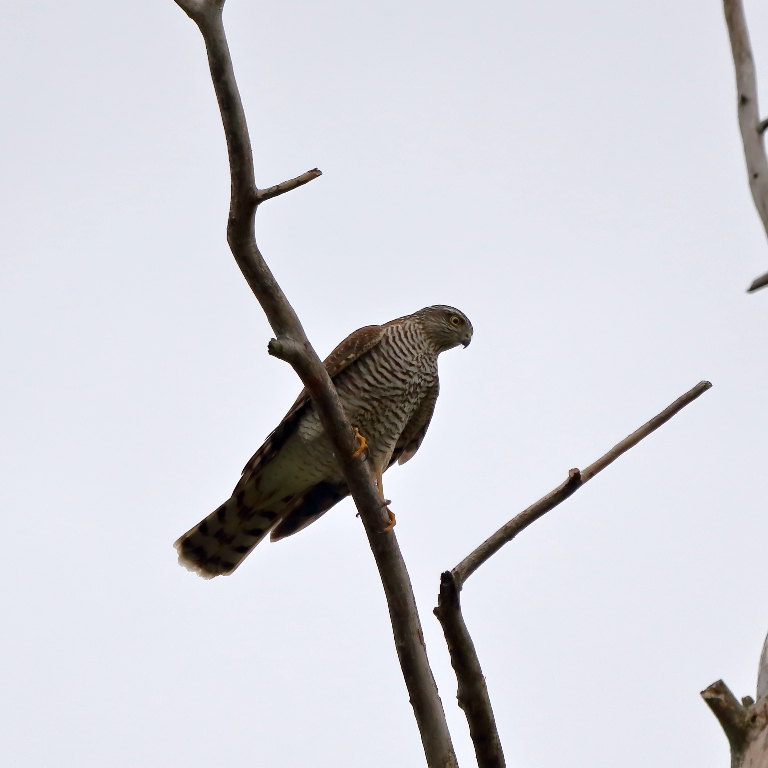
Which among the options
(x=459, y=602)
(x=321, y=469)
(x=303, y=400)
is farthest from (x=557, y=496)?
(x=321, y=469)

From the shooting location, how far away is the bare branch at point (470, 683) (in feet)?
12.3

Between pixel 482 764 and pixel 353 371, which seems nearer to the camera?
pixel 482 764

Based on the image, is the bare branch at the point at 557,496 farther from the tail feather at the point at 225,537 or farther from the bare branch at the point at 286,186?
the tail feather at the point at 225,537

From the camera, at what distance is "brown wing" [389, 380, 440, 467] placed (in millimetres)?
7086

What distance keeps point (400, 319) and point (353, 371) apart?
74 cm

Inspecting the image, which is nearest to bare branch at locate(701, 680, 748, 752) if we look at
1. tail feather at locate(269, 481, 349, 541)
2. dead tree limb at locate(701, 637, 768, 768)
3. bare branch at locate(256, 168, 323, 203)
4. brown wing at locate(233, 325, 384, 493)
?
dead tree limb at locate(701, 637, 768, 768)

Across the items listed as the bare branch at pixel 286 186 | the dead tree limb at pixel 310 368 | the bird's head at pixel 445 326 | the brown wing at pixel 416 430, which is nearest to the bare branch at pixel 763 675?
the dead tree limb at pixel 310 368

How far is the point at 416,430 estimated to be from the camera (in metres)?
7.17

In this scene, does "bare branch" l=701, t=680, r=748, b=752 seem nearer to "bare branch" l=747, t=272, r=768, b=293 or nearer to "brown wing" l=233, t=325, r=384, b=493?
"bare branch" l=747, t=272, r=768, b=293

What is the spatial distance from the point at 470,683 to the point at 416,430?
3.37 meters

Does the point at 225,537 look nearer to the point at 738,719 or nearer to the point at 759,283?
the point at 738,719

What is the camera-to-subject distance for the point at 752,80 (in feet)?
11.3

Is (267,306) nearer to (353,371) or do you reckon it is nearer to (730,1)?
(730,1)

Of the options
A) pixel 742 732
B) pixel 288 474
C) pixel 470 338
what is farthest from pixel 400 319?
pixel 742 732
